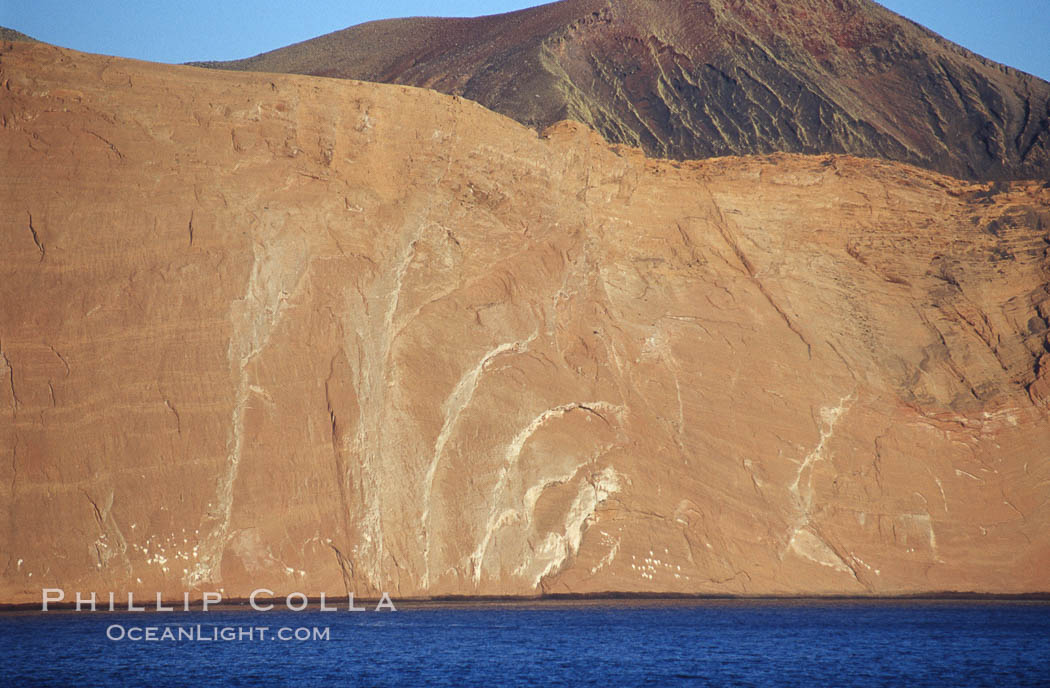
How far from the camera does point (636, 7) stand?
183 ft

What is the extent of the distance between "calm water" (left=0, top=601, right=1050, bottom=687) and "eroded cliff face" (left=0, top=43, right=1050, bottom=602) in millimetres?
1455

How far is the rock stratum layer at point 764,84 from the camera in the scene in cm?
4628

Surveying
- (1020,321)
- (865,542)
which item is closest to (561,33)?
(1020,321)

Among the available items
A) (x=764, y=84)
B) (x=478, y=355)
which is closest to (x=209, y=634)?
(x=478, y=355)

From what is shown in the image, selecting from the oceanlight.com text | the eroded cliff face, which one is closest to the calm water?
the oceanlight.com text

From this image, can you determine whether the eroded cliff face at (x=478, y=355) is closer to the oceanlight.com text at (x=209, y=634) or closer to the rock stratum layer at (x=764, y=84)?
the oceanlight.com text at (x=209, y=634)

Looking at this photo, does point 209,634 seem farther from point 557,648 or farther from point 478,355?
point 478,355

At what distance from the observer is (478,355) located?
33.3m

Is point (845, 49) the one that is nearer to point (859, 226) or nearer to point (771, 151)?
point (771, 151)

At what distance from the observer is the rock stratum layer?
152 feet

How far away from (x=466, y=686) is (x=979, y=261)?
79.0 ft

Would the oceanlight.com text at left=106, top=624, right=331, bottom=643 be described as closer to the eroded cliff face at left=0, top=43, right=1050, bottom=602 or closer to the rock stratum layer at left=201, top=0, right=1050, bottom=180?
the eroded cliff face at left=0, top=43, right=1050, bottom=602

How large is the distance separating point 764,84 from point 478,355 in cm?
2103

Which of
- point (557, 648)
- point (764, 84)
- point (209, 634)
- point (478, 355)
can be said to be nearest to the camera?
point (557, 648)
